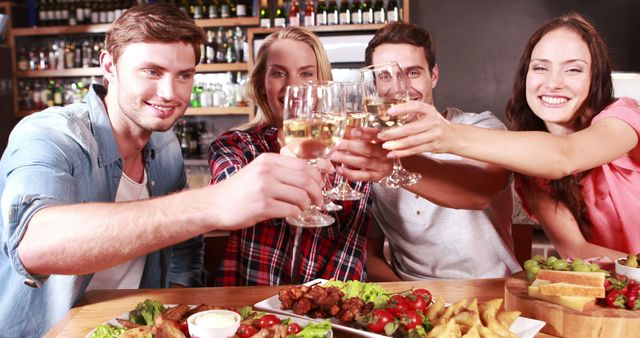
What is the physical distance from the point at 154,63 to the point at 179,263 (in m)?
0.76

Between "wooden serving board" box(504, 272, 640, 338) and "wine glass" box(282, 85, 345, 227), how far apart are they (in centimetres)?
62

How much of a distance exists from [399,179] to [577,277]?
49 centimetres

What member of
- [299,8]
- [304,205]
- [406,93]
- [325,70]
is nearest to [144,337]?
[304,205]

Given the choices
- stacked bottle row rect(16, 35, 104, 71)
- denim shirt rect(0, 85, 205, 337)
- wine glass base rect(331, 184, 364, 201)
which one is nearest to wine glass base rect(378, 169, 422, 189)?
wine glass base rect(331, 184, 364, 201)

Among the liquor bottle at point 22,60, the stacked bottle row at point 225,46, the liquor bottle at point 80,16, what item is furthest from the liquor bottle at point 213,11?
the liquor bottle at point 22,60

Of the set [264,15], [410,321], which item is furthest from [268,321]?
[264,15]

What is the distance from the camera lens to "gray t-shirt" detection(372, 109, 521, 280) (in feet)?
7.38

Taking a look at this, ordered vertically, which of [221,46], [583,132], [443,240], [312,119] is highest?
[221,46]

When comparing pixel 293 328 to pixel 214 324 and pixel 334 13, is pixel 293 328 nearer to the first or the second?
pixel 214 324

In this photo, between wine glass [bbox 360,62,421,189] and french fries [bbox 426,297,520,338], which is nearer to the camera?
french fries [bbox 426,297,520,338]

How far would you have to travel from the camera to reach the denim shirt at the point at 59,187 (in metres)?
1.43

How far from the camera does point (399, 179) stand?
5.30 ft

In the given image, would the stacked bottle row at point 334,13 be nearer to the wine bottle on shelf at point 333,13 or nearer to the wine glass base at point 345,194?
the wine bottle on shelf at point 333,13

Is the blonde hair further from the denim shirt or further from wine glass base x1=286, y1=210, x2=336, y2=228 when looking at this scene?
wine glass base x1=286, y1=210, x2=336, y2=228
